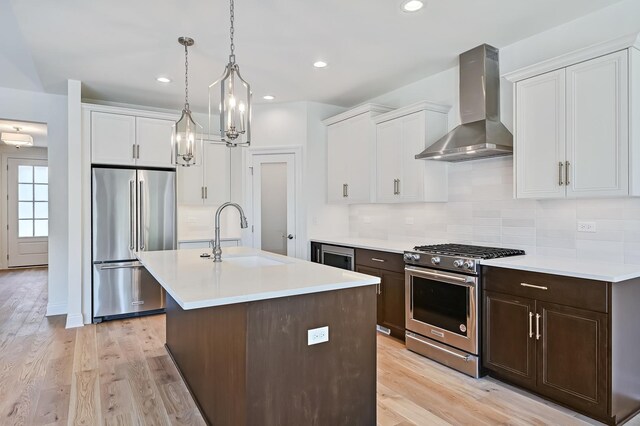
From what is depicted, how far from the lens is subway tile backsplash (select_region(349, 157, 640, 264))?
275cm

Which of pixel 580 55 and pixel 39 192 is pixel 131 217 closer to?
pixel 580 55

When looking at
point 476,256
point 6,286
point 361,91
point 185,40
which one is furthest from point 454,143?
point 6,286

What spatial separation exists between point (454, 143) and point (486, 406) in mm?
2133

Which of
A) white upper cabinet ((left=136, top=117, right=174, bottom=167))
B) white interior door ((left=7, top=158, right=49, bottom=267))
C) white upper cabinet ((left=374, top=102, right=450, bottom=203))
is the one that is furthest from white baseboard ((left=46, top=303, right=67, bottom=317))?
white interior door ((left=7, top=158, right=49, bottom=267))

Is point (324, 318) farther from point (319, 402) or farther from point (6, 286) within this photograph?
point (6, 286)

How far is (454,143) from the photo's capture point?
3529mm

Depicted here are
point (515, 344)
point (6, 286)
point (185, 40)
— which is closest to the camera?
point (515, 344)

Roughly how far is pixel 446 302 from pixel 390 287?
0.75 m

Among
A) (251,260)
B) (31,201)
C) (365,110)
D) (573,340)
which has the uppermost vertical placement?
(365,110)

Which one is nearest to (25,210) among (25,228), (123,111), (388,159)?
(25,228)

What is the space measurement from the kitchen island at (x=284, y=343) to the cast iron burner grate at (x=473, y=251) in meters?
1.27

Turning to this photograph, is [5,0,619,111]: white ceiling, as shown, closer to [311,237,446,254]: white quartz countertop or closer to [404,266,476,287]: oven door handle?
[311,237,446,254]: white quartz countertop

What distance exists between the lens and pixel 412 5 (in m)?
2.73

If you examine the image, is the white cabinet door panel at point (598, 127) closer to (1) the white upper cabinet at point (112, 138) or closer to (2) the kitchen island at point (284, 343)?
(2) the kitchen island at point (284, 343)
